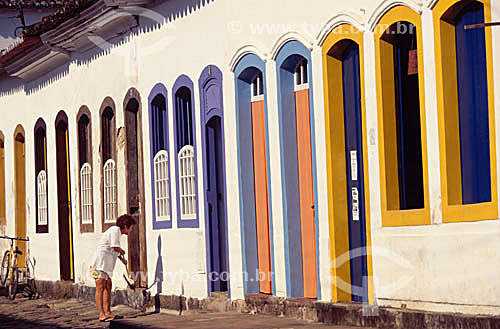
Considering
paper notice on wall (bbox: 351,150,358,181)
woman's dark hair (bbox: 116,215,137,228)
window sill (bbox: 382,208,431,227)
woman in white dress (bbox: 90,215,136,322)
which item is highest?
paper notice on wall (bbox: 351,150,358,181)

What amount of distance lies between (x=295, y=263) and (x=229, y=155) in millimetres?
2194

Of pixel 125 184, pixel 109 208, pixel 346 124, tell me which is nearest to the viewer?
pixel 346 124

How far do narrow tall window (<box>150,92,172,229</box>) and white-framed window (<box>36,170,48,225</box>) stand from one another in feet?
24.3

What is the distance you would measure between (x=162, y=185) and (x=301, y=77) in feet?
16.2

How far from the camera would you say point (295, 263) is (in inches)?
581

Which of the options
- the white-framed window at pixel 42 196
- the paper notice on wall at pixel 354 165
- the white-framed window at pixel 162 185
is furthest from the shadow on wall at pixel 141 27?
the paper notice on wall at pixel 354 165

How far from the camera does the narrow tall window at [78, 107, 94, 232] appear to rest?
2277 cm

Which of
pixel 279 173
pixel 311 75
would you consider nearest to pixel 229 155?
pixel 279 173

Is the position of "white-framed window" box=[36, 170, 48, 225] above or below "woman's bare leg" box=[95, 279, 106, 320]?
above

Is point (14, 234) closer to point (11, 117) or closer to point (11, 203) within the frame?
point (11, 203)

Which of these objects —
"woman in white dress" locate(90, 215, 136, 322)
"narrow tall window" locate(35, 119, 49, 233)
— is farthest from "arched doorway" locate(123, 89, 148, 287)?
"narrow tall window" locate(35, 119, 49, 233)

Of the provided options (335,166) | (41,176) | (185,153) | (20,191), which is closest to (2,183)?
(20,191)

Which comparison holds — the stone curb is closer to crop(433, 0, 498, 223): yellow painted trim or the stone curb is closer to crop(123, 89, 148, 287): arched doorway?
crop(123, 89, 148, 287): arched doorway

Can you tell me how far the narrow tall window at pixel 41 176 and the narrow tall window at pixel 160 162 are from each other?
7.31 meters
